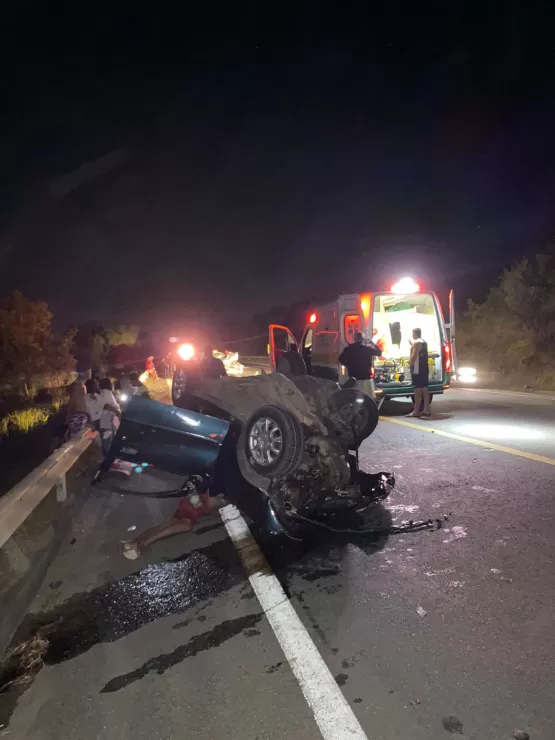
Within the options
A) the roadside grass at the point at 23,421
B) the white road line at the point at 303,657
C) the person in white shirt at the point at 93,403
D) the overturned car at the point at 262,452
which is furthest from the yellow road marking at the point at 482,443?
the roadside grass at the point at 23,421

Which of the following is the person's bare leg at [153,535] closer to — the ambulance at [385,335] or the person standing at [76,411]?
the person standing at [76,411]

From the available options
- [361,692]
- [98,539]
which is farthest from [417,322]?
[361,692]

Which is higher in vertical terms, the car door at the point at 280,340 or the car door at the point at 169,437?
the car door at the point at 280,340

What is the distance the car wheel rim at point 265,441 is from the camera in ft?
15.6

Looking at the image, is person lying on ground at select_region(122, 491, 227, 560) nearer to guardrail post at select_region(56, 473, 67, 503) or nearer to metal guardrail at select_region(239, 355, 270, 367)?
guardrail post at select_region(56, 473, 67, 503)

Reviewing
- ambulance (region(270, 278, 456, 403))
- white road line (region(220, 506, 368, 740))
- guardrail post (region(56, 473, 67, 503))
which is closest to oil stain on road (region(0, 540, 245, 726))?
white road line (region(220, 506, 368, 740))

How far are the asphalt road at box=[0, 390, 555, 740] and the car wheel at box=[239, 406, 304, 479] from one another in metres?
0.65

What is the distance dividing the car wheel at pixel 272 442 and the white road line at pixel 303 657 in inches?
27.7

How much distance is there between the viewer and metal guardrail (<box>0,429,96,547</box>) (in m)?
3.67

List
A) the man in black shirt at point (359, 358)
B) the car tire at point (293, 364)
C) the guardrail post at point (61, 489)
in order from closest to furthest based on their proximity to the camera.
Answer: the guardrail post at point (61, 489) → the car tire at point (293, 364) → the man in black shirt at point (359, 358)

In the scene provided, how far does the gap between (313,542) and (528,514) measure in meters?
1.90

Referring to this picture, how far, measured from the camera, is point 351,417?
18.5 ft

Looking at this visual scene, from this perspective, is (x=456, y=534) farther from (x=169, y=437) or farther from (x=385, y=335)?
(x=385, y=335)

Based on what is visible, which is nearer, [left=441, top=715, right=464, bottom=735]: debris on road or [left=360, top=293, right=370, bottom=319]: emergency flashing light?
[left=441, top=715, right=464, bottom=735]: debris on road
